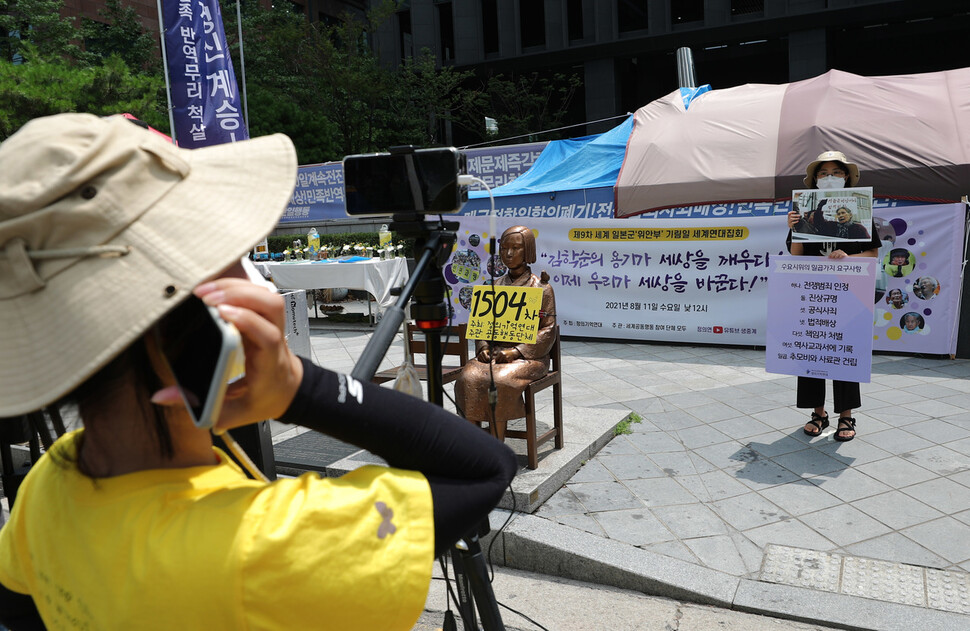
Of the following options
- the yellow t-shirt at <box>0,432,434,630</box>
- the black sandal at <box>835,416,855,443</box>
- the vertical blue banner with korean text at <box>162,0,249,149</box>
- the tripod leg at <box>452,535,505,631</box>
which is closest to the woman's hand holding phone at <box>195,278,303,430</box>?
the yellow t-shirt at <box>0,432,434,630</box>

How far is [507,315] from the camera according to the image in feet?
14.2

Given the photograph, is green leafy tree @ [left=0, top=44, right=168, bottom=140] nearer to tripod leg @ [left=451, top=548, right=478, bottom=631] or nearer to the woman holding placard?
the woman holding placard

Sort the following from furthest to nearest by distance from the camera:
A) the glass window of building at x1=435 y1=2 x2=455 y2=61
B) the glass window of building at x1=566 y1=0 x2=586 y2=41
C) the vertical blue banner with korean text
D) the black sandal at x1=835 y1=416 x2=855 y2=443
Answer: the glass window of building at x1=435 y1=2 x2=455 y2=61 < the glass window of building at x1=566 y1=0 x2=586 y2=41 < the vertical blue banner with korean text < the black sandal at x1=835 y1=416 x2=855 y2=443

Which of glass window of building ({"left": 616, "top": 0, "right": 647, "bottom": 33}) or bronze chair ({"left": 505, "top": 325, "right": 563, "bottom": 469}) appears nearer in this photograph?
bronze chair ({"left": 505, "top": 325, "right": 563, "bottom": 469})

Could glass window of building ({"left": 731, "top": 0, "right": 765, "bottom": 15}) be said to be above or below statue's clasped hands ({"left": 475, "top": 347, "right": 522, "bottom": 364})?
above

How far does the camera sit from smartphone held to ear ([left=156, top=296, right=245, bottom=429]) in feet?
2.29

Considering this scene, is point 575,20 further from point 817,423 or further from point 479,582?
point 479,582

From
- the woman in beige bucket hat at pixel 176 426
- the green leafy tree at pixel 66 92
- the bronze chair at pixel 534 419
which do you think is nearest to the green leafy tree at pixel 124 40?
the green leafy tree at pixel 66 92

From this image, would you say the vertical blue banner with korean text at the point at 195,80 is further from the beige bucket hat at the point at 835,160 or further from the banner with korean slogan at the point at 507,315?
the beige bucket hat at the point at 835,160

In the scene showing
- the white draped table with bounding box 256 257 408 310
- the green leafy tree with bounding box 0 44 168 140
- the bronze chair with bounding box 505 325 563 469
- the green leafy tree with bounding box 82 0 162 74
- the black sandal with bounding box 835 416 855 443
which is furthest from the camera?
the green leafy tree with bounding box 82 0 162 74

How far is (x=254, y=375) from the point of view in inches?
31.3

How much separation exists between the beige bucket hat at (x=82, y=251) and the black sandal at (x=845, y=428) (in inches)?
186

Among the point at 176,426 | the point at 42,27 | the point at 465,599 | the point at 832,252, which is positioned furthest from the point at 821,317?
the point at 42,27

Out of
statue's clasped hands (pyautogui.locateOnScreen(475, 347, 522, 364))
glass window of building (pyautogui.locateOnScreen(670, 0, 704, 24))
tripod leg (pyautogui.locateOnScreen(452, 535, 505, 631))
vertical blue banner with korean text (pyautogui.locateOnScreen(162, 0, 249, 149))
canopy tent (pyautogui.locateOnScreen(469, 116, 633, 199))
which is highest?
glass window of building (pyautogui.locateOnScreen(670, 0, 704, 24))
